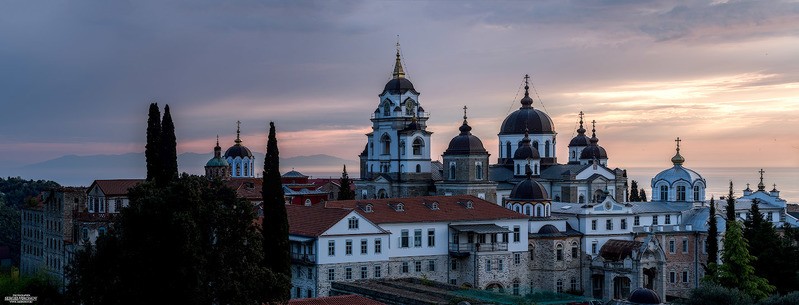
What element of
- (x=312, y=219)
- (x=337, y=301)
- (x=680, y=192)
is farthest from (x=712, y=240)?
(x=337, y=301)

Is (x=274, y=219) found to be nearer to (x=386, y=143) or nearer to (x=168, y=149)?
(x=168, y=149)

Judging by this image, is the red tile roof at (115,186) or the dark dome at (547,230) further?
the dark dome at (547,230)

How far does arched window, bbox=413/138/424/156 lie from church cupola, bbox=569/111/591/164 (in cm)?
1791

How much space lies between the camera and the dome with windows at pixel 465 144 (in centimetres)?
6681

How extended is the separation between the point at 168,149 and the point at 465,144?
3129 centimetres

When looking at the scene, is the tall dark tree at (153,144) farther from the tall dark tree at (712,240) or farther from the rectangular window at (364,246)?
the tall dark tree at (712,240)

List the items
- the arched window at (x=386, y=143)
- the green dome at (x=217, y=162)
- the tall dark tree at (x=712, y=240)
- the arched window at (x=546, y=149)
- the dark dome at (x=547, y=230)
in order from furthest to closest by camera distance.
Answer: the green dome at (x=217, y=162) → the arched window at (x=546, y=149) → the arched window at (x=386, y=143) → the dark dome at (x=547, y=230) → the tall dark tree at (x=712, y=240)

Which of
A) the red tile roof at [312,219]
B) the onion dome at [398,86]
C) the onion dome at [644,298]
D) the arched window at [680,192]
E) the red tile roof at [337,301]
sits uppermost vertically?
the onion dome at [398,86]

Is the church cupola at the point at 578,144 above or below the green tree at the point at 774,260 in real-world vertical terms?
above

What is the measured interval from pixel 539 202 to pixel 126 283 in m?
35.6

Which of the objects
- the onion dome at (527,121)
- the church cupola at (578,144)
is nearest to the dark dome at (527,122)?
the onion dome at (527,121)

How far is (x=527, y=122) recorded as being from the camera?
254 feet

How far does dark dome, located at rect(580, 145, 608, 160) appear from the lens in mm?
79375

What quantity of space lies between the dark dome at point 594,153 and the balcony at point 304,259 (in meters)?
35.1
